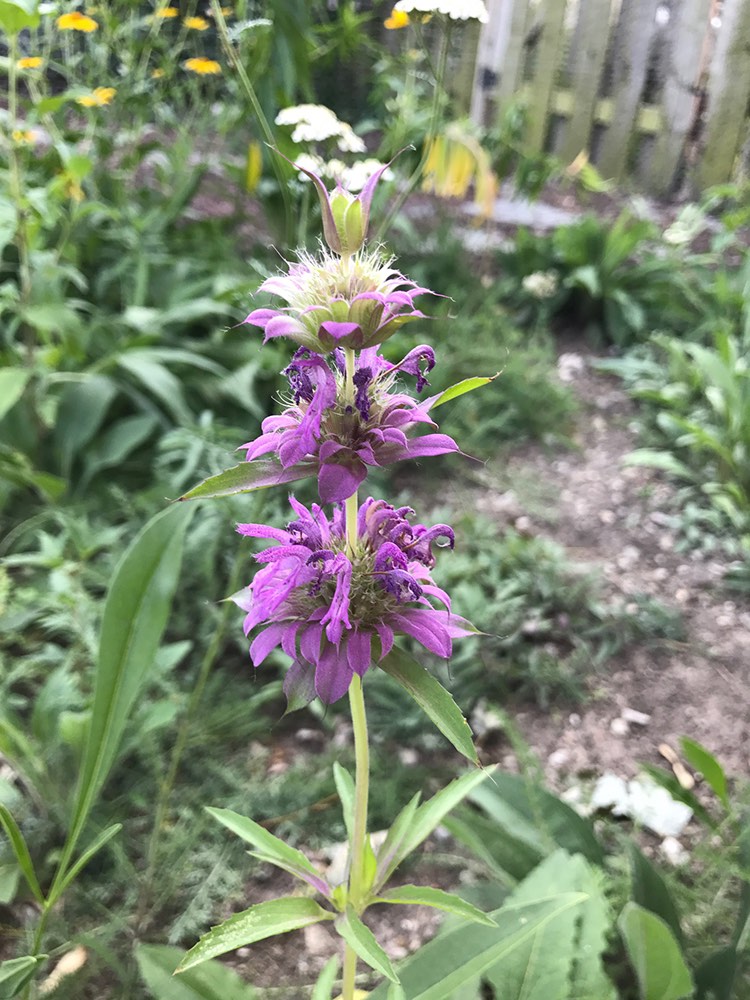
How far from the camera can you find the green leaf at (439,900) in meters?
0.64

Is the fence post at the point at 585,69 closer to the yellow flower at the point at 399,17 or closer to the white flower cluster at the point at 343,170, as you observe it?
the yellow flower at the point at 399,17

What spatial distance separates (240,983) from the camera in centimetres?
90

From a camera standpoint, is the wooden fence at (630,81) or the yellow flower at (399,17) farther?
the wooden fence at (630,81)

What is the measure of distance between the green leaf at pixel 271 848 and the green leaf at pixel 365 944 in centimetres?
8

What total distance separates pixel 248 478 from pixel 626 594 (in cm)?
144

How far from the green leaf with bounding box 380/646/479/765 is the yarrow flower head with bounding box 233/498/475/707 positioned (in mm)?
15

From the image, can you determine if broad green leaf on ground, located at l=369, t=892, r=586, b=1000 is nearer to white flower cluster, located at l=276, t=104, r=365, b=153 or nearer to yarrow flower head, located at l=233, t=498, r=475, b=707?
yarrow flower head, located at l=233, t=498, r=475, b=707

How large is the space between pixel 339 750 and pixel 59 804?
461mm

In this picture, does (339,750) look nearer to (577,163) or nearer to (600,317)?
(600,317)

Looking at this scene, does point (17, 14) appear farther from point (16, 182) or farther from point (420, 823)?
point (420, 823)

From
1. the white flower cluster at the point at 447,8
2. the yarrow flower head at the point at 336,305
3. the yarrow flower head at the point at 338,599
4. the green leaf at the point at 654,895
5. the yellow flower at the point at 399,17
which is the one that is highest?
the white flower cluster at the point at 447,8

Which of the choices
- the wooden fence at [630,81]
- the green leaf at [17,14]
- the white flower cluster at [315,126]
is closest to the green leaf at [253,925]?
the white flower cluster at [315,126]

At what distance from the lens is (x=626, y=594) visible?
1807mm

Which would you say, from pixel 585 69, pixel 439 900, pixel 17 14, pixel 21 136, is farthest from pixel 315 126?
pixel 585 69
